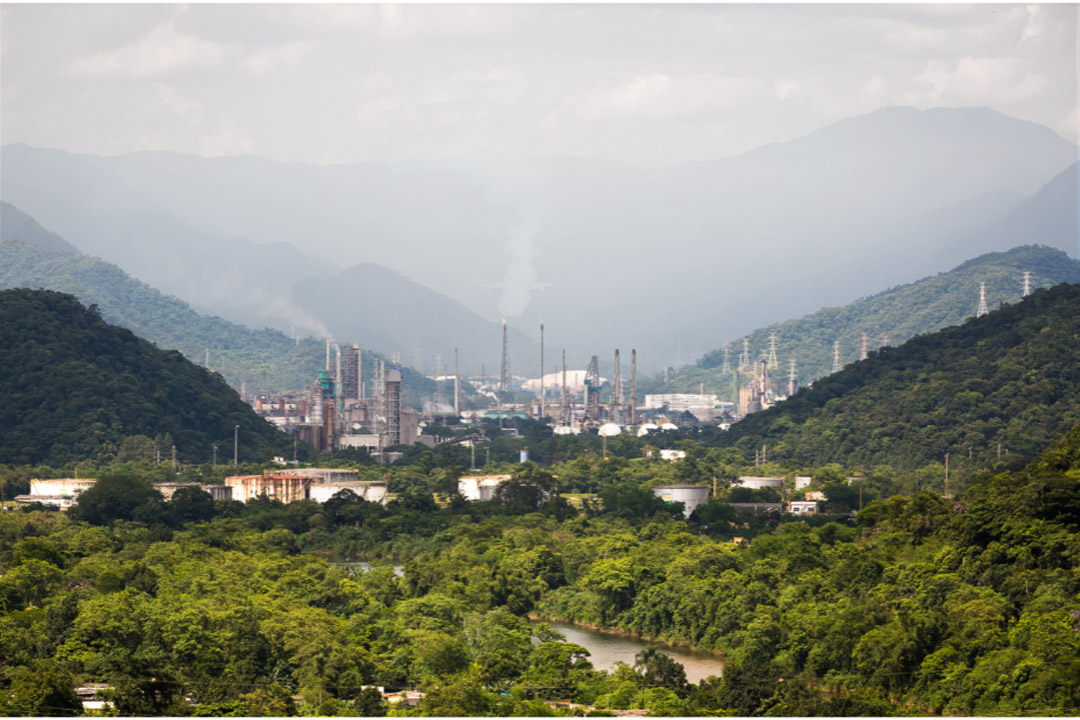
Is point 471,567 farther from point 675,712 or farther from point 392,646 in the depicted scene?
point 675,712

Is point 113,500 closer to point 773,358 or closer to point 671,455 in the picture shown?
point 671,455

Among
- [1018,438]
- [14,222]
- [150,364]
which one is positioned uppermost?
[14,222]

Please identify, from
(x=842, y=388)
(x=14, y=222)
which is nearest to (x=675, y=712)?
(x=842, y=388)

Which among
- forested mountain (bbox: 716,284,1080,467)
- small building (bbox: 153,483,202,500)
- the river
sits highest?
forested mountain (bbox: 716,284,1080,467)

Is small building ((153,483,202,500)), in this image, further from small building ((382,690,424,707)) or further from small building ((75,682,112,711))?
small building ((382,690,424,707))

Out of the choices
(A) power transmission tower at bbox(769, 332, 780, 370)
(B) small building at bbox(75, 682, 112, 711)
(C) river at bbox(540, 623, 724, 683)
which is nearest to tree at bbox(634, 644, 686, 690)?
(C) river at bbox(540, 623, 724, 683)

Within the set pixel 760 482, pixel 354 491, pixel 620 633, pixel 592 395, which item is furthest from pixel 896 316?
pixel 620 633
